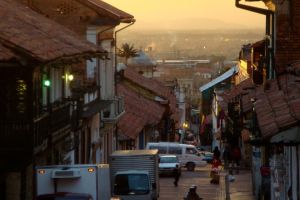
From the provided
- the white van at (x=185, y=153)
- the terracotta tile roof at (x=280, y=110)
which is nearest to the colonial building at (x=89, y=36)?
the white van at (x=185, y=153)

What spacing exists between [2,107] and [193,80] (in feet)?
540

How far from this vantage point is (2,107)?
69.9 ft

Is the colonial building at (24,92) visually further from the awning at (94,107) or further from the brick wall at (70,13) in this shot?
the brick wall at (70,13)

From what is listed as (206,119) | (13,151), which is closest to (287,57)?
(13,151)

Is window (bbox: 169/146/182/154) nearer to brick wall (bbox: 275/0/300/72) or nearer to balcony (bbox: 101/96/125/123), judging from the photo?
balcony (bbox: 101/96/125/123)

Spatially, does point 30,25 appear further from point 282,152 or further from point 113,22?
point 113,22

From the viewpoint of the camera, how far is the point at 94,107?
3541 centimetres

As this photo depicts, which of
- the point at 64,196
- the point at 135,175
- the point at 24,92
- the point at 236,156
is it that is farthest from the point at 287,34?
the point at 236,156

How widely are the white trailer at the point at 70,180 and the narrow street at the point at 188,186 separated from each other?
12.4m

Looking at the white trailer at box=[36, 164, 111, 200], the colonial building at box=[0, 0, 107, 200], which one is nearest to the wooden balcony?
the colonial building at box=[0, 0, 107, 200]

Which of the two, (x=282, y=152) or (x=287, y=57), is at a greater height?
(x=287, y=57)

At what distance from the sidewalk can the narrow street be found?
0.41 meters

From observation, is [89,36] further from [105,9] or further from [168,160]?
[168,160]

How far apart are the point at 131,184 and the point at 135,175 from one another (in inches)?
13.1
